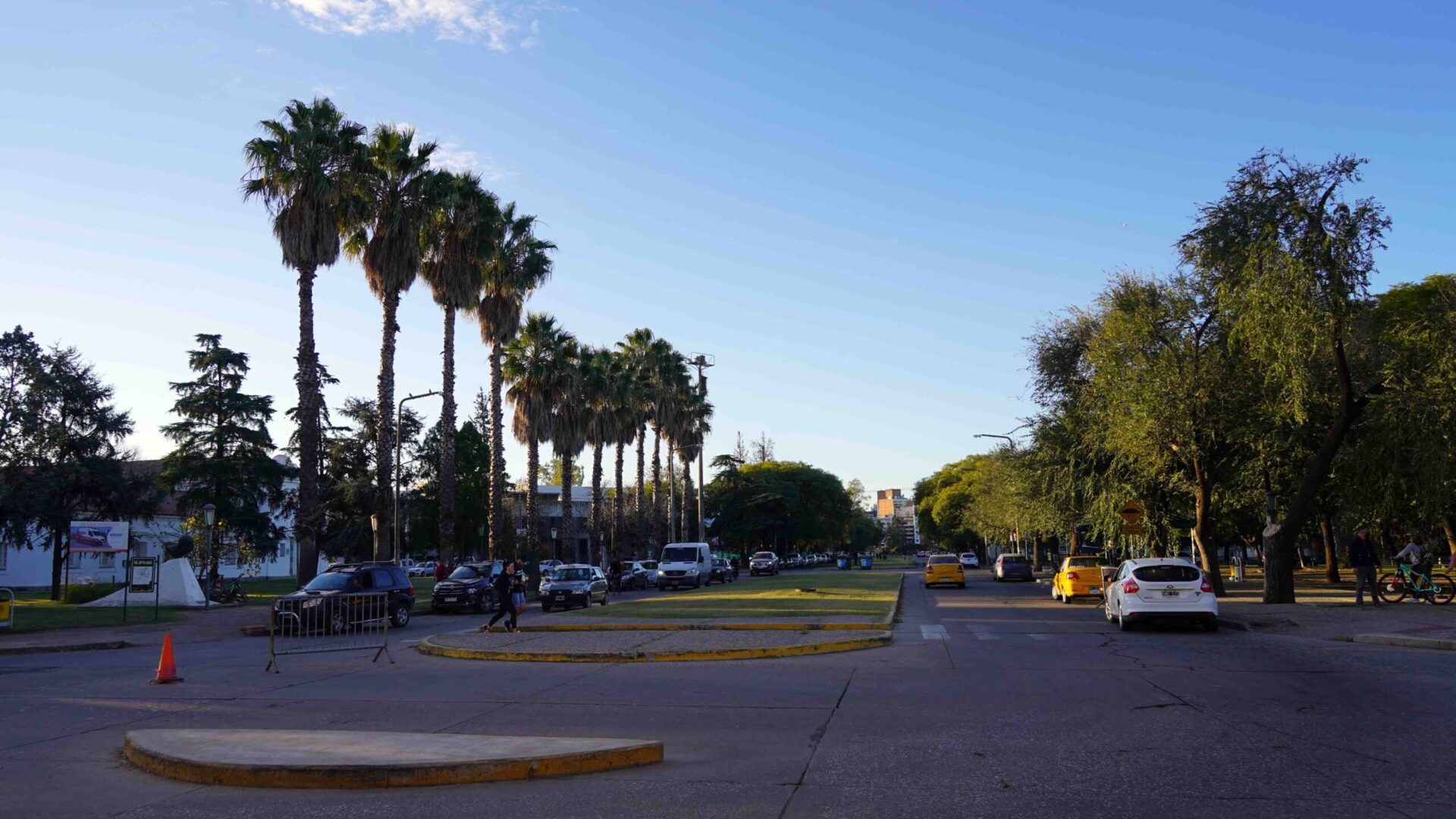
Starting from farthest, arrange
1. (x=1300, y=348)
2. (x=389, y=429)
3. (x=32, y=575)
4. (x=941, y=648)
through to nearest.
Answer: (x=32, y=575) → (x=389, y=429) → (x=1300, y=348) → (x=941, y=648)

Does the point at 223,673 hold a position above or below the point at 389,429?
below

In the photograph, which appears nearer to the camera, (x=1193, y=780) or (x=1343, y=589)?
(x=1193, y=780)

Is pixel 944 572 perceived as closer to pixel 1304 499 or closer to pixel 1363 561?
pixel 1304 499

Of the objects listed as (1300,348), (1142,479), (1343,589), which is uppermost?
(1300,348)

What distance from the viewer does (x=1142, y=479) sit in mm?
32469

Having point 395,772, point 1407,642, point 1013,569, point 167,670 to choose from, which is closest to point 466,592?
point 167,670

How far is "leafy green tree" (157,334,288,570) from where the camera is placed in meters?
49.2

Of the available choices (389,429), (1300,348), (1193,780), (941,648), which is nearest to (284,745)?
(1193,780)

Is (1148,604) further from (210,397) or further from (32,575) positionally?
(32,575)

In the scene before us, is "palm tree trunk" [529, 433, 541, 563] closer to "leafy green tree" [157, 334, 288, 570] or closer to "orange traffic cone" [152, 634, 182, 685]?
"leafy green tree" [157, 334, 288, 570]

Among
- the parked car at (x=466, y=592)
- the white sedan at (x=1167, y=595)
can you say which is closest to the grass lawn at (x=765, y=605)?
the parked car at (x=466, y=592)

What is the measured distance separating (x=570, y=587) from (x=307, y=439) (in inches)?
352

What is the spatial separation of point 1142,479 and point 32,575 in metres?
→ 58.7

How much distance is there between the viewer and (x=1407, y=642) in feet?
54.2
